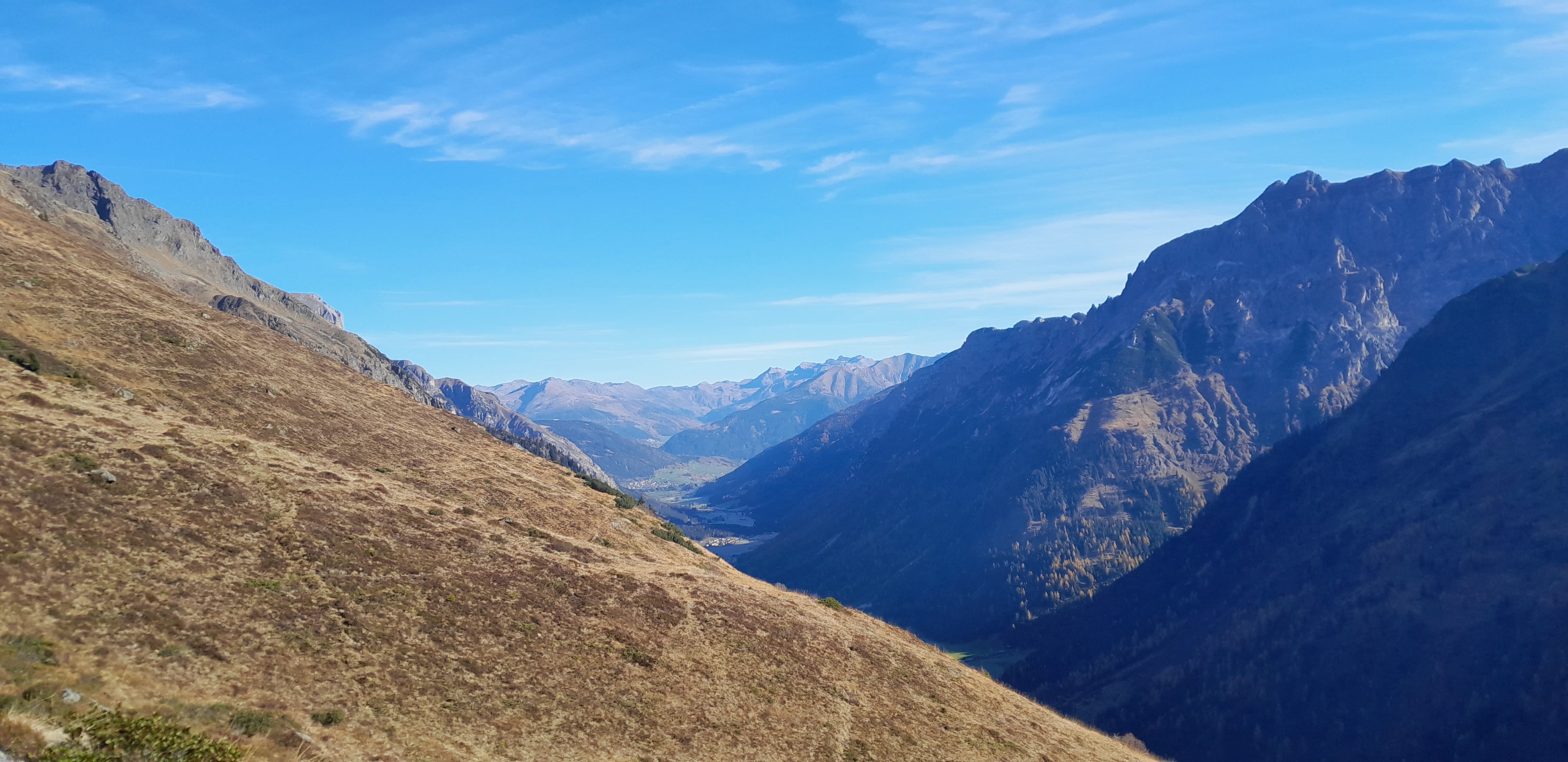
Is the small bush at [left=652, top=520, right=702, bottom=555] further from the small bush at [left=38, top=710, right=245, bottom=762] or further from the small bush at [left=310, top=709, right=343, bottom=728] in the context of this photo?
the small bush at [left=38, top=710, right=245, bottom=762]

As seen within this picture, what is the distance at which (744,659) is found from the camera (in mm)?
57250

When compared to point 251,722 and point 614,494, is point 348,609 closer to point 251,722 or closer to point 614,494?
point 251,722

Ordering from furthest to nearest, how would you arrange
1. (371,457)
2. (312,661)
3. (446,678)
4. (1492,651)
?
1. (1492,651)
2. (371,457)
3. (446,678)
4. (312,661)

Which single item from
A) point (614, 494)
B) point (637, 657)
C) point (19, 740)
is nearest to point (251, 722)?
point (19, 740)

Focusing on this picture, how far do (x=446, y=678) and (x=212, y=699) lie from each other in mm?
11164

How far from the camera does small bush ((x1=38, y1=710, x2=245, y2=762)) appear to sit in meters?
23.0

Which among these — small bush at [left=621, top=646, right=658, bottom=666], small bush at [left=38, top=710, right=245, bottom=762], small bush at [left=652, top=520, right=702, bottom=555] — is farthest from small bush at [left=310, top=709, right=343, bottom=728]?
small bush at [left=652, top=520, right=702, bottom=555]

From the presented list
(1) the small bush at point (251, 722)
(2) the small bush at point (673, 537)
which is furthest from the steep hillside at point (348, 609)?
(2) the small bush at point (673, 537)

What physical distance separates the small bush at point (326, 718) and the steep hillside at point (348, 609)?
0.35 ft

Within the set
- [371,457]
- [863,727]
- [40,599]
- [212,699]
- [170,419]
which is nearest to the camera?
[212,699]

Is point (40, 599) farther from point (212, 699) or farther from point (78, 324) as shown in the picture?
point (78, 324)

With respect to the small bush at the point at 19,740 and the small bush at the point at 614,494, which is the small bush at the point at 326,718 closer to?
the small bush at the point at 19,740

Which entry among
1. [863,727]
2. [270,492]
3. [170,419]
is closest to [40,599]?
[270,492]

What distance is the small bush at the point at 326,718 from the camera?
3350cm
